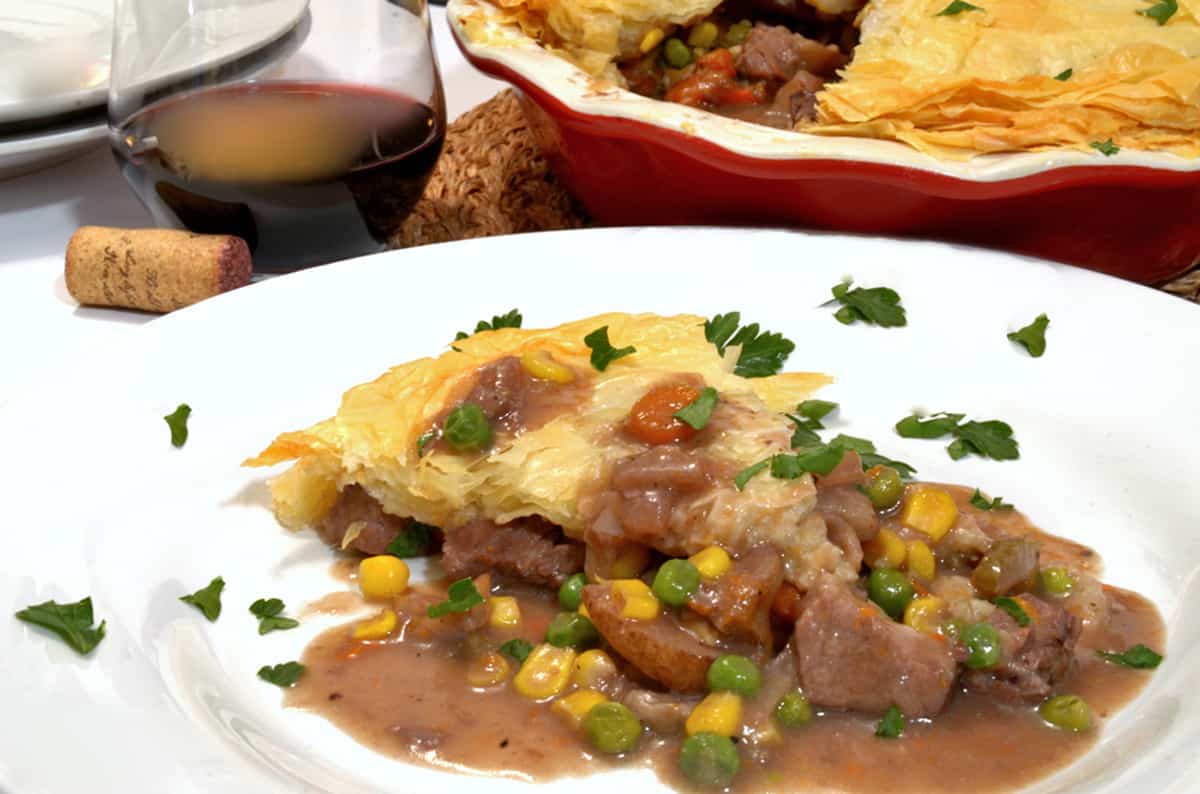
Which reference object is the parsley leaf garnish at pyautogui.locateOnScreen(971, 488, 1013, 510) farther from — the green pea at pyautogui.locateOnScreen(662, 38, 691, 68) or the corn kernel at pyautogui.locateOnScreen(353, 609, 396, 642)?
the green pea at pyautogui.locateOnScreen(662, 38, 691, 68)

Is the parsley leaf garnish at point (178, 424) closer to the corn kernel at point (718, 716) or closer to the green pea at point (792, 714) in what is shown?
the corn kernel at point (718, 716)

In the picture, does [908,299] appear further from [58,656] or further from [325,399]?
[58,656]

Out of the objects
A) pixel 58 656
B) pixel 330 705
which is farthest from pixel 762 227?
pixel 58 656

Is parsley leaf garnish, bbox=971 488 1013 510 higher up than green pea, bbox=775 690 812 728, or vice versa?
green pea, bbox=775 690 812 728

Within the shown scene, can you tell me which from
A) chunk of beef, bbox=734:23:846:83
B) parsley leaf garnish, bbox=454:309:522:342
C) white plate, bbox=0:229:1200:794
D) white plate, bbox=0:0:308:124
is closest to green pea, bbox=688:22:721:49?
chunk of beef, bbox=734:23:846:83

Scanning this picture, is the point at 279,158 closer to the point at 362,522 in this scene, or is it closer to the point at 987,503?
the point at 362,522

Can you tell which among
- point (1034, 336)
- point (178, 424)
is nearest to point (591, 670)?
point (178, 424)
